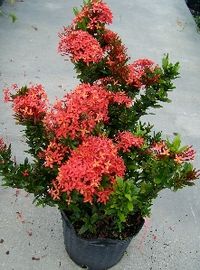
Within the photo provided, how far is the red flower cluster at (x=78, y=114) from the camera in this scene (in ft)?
7.68

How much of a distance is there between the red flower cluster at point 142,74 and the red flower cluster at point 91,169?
67cm

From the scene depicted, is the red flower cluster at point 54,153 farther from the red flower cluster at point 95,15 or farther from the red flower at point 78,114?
the red flower cluster at point 95,15

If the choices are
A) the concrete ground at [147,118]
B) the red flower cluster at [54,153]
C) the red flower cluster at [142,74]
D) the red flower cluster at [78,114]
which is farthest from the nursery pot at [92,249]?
the red flower cluster at [142,74]

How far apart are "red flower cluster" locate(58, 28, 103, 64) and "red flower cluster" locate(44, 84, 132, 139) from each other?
21 centimetres

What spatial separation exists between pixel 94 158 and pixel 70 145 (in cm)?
25

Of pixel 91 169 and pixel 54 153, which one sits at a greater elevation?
pixel 91 169

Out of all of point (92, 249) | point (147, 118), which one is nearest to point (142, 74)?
Result: point (92, 249)

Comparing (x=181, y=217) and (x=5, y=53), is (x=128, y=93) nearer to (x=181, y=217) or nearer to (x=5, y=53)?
(x=181, y=217)

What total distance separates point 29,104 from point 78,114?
30 centimetres

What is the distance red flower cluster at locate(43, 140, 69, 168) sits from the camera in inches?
95.6

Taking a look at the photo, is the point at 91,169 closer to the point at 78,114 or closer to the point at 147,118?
the point at 78,114

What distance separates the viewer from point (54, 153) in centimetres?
244

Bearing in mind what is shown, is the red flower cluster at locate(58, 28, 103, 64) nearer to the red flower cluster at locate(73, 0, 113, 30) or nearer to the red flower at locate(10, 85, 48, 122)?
the red flower cluster at locate(73, 0, 113, 30)

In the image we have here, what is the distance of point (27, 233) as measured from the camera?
11.2 ft
